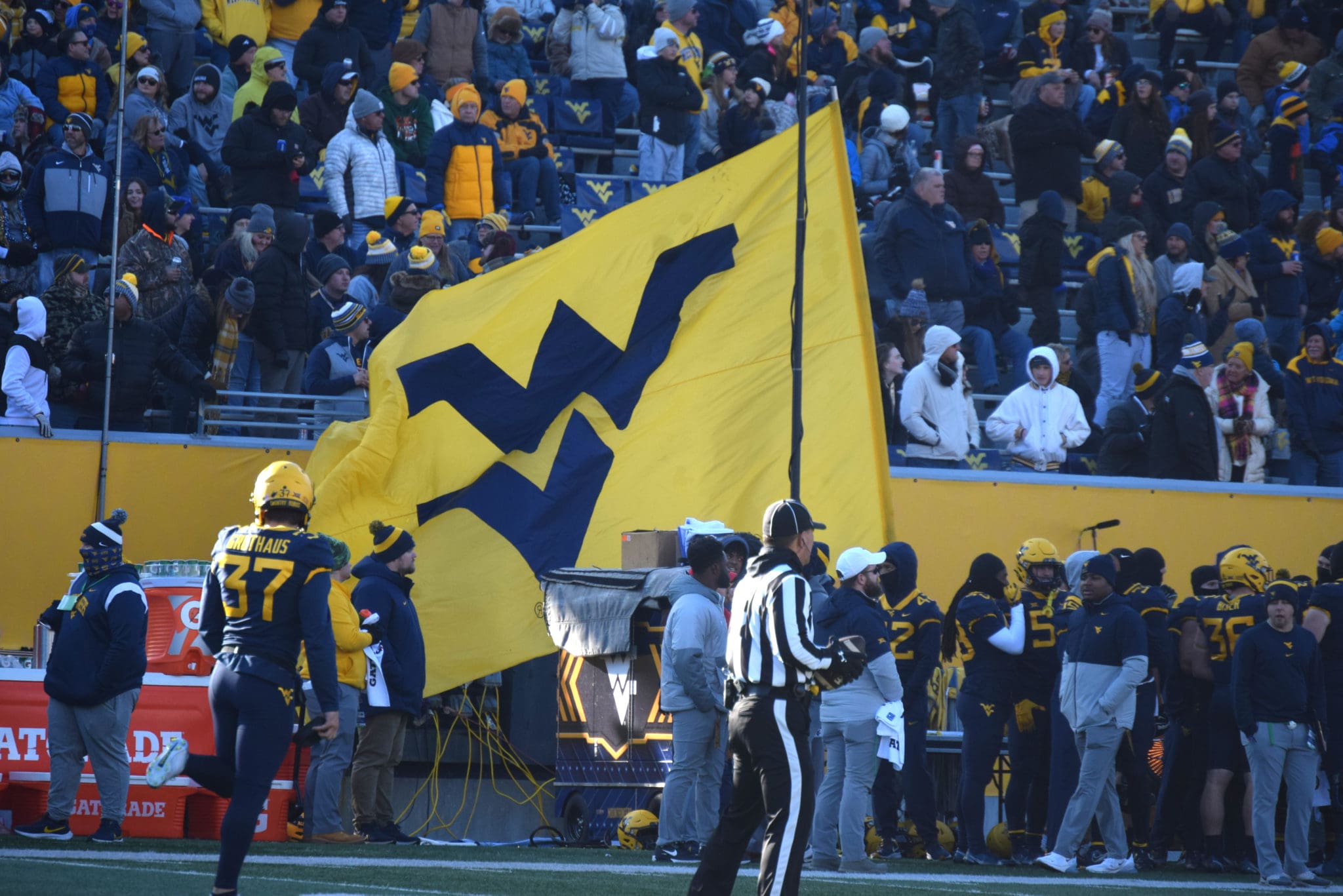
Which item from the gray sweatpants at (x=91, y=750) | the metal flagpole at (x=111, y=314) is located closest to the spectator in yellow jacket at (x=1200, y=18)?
the metal flagpole at (x=111, y=314)

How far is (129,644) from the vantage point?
10320mm

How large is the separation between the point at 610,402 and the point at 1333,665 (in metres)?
5.05

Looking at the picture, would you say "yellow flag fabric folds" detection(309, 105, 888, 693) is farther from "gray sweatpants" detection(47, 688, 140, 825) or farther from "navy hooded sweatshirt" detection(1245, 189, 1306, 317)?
"navy hooded sweatshirt" detection(1245, 189, 1306, 317)

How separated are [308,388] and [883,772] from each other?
544cm

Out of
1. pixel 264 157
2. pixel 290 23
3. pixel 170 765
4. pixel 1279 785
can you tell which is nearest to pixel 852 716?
pixel 1279 785

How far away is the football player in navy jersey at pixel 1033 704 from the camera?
12227 mm

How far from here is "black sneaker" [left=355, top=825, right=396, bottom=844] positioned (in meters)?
11.6

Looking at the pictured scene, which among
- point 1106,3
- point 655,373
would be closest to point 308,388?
point 655,373

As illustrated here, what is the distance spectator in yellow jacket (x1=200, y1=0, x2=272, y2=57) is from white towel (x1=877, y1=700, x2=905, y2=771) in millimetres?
10778

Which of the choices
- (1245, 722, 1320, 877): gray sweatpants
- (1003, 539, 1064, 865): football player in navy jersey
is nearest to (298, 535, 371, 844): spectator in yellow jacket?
(1003, 539, 1064, 865): football player in navy jersey

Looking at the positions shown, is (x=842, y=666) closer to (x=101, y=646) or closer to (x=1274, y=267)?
(x=101, y=646)

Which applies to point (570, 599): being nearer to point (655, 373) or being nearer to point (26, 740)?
point (655, 373)

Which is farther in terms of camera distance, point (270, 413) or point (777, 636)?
point (270, 413)

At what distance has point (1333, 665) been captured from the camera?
12.0 m
